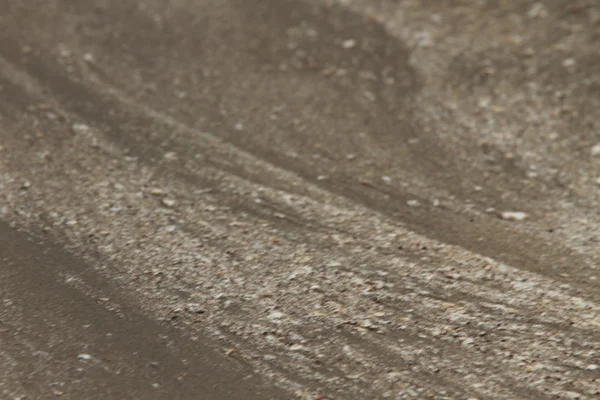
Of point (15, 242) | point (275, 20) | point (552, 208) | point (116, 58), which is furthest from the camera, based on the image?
point (275, 20)

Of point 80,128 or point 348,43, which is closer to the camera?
point 80,128

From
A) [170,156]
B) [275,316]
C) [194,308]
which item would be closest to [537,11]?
[170,156]

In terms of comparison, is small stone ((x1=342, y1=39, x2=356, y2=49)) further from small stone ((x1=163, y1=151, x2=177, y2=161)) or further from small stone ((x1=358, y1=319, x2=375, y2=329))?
small stone ((x1=358, y1=319, x2=375, y2=329))

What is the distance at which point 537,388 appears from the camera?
3.01 metres

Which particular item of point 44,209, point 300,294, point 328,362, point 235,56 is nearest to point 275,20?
point 235,56

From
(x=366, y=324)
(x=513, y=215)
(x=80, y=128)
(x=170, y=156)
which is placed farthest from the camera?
(x=80, y=128)

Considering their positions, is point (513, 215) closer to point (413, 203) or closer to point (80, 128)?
point (413, 203)

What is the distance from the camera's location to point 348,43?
5.69 meters

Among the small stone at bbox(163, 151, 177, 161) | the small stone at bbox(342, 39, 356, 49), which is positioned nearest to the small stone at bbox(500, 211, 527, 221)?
the small stone at bbox(163, 151, 177, 161)

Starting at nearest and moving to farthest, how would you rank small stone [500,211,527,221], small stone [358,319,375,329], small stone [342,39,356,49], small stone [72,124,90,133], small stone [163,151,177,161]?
1. small stone [358,319,375,329]
2. small stone [500,211,527,221]
3. small stone [163,151,177,161]
4. small stone [72,124,90,133]
5. small stone [342,39,356,49]

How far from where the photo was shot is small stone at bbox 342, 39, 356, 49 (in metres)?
5.65

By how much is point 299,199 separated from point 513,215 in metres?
1.04

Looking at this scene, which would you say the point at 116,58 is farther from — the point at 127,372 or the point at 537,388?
the point at 537,388

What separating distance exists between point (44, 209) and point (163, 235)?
2.02ft
